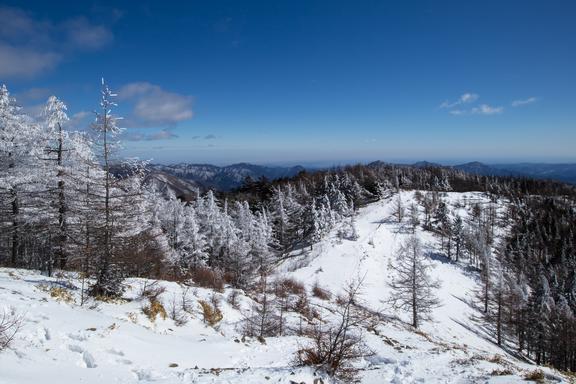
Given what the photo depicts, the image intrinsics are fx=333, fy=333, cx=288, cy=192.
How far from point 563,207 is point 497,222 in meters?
41.5

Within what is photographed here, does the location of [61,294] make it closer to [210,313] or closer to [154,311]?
[154,311]

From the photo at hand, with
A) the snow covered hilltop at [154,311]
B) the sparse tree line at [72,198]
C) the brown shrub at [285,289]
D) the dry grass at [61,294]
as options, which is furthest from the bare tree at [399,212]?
the dry grass at [61,294]

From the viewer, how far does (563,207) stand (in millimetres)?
142750

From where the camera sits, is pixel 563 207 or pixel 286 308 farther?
pixel 563 207

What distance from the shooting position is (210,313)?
60.0ft

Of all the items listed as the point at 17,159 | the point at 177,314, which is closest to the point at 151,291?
the point at 177,314

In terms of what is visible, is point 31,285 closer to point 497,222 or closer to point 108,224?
point 108,224

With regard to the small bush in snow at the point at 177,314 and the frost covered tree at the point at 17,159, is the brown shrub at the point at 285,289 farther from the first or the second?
the frost covered tree at the point at 17,159

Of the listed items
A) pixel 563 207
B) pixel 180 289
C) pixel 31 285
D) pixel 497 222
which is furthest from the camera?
pixel 563 207

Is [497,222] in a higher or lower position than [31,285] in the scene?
lower

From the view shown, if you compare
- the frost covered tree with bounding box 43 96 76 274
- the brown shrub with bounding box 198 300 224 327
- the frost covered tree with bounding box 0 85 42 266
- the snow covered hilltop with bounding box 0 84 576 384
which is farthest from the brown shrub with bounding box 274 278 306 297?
the frost covered tree with bounding box 0 85 42 266

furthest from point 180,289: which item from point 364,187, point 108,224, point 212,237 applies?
point 364,187

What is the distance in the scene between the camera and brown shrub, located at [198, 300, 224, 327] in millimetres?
17688

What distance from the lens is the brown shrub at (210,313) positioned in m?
17.7
